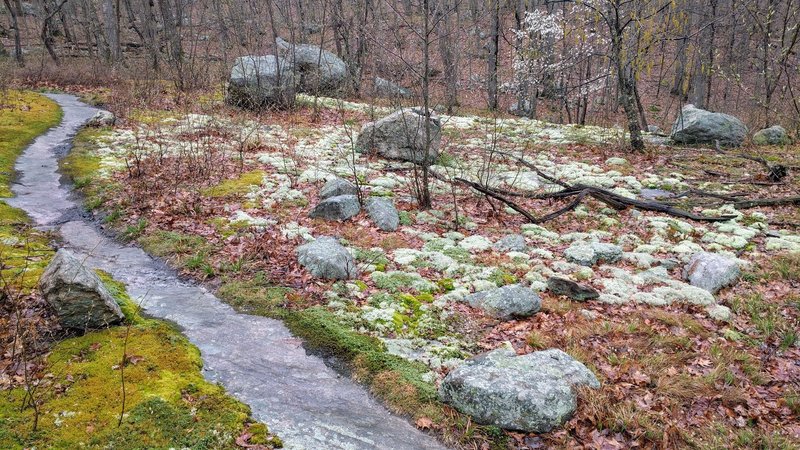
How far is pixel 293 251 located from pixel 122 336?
297 centimetres

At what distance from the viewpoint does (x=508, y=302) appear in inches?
266

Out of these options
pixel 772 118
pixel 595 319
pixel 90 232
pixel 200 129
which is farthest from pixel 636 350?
pixel 772 118

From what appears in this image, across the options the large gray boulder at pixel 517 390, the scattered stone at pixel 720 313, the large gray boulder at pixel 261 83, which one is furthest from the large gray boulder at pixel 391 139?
the large gray boulder at pixel 517 390

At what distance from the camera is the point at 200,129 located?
1478 cm

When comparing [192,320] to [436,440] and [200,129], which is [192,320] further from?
[200,129]

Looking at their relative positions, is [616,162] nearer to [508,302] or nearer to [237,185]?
[508,302]

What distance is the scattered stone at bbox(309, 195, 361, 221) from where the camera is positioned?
9.52 meters

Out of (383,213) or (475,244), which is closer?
(475,244)

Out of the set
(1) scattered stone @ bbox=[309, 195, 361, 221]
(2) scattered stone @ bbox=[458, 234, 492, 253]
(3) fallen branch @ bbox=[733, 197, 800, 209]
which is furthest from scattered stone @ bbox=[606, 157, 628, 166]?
(1) scattered stone @ bbox=[309, 195, 361, 221]

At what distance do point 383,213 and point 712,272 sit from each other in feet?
18.2

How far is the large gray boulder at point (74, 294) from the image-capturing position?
520cm

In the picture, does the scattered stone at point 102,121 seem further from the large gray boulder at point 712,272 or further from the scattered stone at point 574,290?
the large gray boulder at point 712,272

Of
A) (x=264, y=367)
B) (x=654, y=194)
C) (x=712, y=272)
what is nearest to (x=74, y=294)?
(x=264, y=367)

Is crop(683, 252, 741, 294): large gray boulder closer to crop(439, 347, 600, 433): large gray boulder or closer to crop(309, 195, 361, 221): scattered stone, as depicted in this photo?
crop(439, 347, 600, 433): large gray boulder
